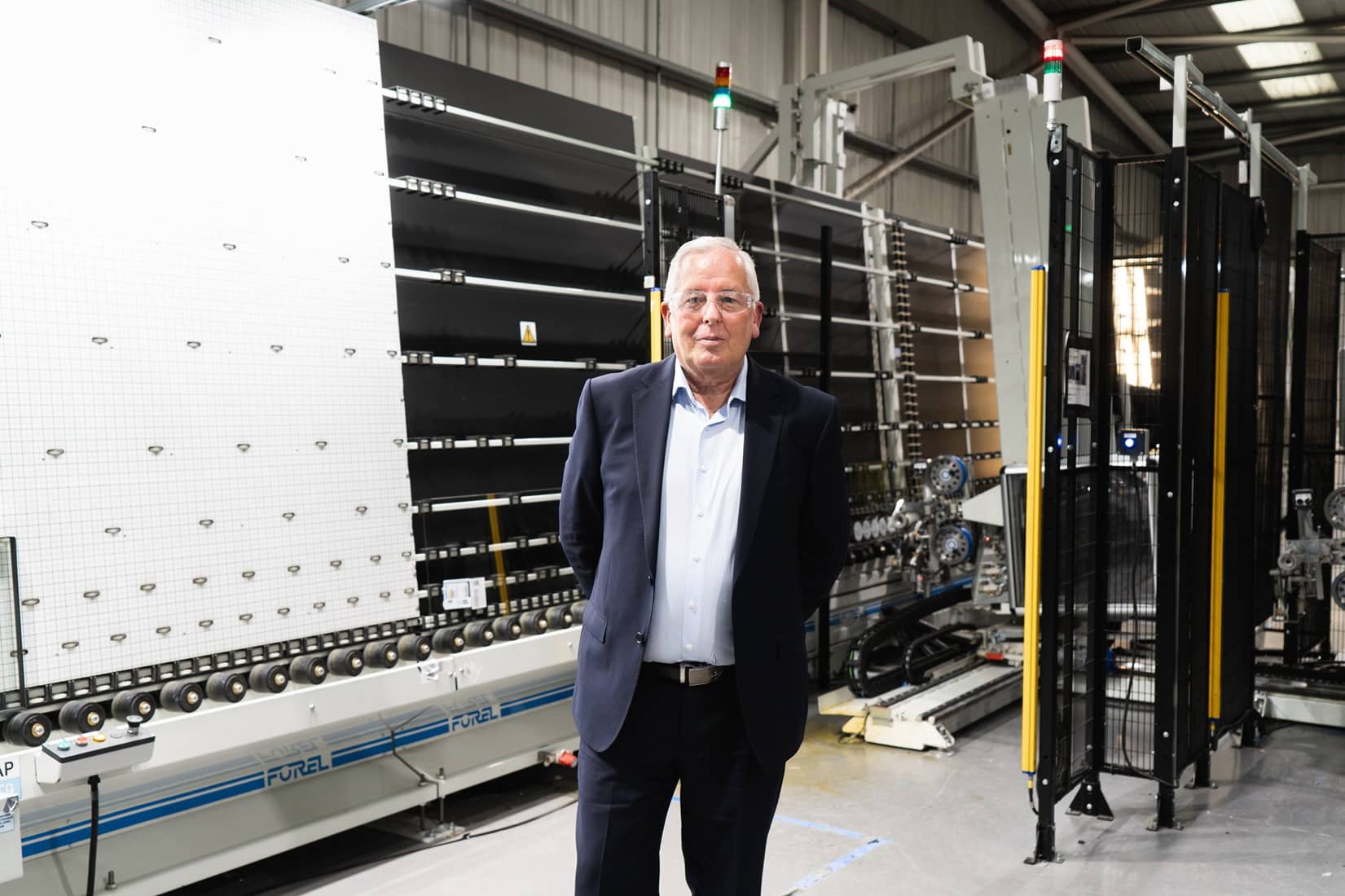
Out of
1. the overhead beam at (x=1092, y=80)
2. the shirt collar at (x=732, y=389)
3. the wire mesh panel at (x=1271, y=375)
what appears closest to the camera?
the shirt collar at (x=732, y=389)

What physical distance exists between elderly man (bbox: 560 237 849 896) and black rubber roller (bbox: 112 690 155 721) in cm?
170

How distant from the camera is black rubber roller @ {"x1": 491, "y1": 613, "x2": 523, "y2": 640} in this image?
184 inches

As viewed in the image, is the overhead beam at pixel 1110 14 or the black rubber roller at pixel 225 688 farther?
the overhead beam at pixel 1110 14

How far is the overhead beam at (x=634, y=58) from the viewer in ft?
22.7

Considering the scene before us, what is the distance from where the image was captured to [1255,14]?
1340 centimetres

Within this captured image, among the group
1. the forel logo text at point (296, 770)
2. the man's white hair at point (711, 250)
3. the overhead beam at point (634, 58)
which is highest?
the overhead beam at point (634, 58)

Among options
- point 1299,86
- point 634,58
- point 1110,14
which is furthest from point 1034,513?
point 1299,86

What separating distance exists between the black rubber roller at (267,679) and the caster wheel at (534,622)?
3.86 feet

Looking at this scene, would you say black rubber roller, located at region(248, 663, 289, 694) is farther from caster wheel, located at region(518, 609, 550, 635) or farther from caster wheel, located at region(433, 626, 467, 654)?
caster wheel, located at region(518, 609, 550, 635)

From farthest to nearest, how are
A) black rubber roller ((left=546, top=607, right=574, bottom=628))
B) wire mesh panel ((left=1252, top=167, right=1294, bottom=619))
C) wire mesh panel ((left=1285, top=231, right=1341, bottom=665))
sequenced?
wire mesh panel ((left=1285, top=231, right=1341, bottom=665)) < wire mesh panel ((left=1252, top=167, right=1294, bottom=619)) < black rubber roller ((left=546, top=607, right=574, bottom=628))

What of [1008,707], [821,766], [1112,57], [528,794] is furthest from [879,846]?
[1112,57]

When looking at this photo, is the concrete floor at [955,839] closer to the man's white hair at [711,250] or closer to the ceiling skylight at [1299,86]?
the man's white hair at [711,250]

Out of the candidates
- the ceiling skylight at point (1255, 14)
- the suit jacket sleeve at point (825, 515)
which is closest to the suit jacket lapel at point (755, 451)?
the suit jacket sleeve at point (825, 515)

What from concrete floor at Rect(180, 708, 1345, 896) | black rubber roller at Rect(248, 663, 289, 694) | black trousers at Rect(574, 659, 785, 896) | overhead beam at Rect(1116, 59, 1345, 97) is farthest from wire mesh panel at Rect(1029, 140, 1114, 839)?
overhead beam at Rect(1116, 59, 1345, 97)
